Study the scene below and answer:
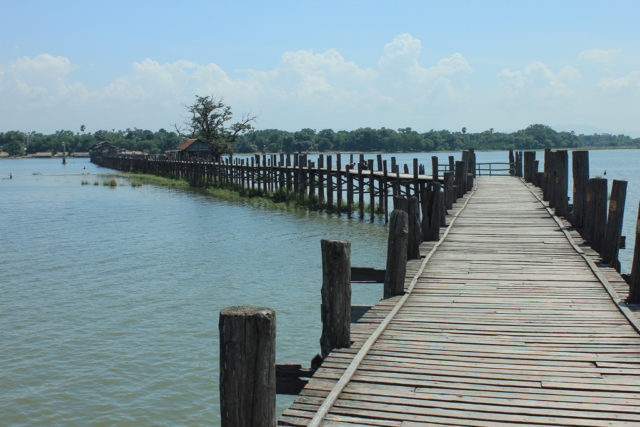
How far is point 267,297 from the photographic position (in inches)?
562

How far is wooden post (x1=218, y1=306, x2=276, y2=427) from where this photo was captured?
3.54m

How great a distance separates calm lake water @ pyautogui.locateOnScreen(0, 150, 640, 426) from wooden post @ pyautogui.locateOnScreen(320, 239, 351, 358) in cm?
347

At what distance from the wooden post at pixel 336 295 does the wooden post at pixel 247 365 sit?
7.07ft

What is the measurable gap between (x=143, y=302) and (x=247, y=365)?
11.1 metres

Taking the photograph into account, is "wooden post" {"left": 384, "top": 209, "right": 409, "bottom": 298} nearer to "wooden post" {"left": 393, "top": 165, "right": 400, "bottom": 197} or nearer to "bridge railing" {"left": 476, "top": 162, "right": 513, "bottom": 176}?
"wooden post" {"left": 393, "top": 165, "right": 400, "bottom": 197}

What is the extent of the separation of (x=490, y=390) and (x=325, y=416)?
1382 mm

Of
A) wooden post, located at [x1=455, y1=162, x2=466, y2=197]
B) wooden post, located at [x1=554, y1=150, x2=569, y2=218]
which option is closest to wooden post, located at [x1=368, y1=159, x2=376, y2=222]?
wooden post, located at [x1=455, y1=162, x2=466, y2=197]

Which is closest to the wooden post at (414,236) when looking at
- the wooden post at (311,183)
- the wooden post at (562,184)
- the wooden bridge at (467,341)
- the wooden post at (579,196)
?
the wooden bridge at (467,341)

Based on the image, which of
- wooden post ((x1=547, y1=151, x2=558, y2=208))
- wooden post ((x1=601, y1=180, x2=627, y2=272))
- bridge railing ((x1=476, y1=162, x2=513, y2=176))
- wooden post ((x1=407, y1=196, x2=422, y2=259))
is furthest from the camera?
bridge railing ((x1=476, y1=162, x2=513, y2=176))

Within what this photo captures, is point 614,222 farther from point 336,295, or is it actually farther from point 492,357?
point 336,295

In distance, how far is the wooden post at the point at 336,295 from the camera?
5.87 m

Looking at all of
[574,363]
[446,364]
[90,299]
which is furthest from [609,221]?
[90,299]

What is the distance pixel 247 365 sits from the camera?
141 inches

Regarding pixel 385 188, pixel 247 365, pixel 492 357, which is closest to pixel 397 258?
pixel 492 357
